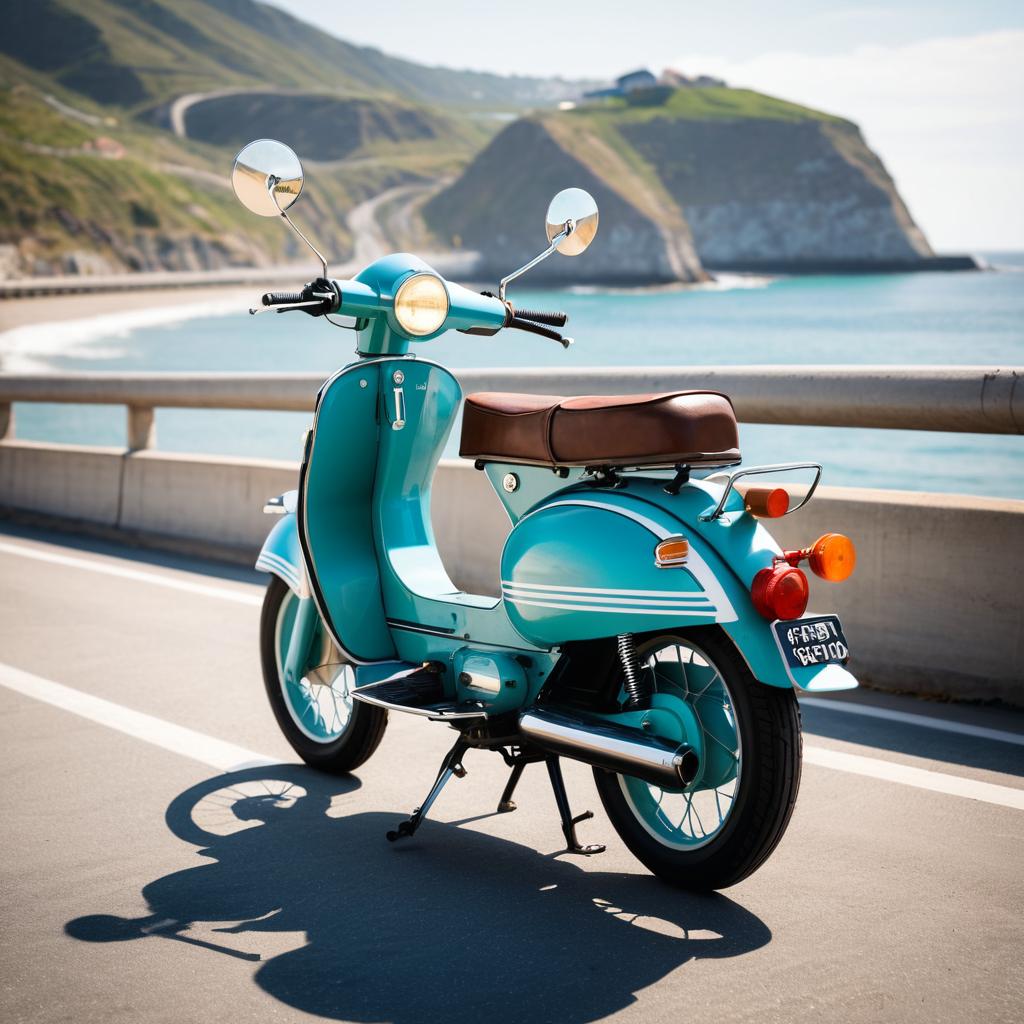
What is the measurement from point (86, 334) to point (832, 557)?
221 ft

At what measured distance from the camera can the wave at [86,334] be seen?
4943 centimetres

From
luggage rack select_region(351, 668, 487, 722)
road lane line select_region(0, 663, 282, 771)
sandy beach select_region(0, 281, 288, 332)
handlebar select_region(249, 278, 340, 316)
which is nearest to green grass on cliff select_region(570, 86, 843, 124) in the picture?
sandy beach select_region(0, 281, 288, 332)

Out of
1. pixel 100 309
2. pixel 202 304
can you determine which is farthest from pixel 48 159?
pixel 100 309

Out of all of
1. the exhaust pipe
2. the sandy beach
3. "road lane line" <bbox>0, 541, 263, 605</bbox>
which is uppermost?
the sandy beach

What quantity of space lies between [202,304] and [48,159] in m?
27.8

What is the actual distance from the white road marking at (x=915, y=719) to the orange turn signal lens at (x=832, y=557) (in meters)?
1.77

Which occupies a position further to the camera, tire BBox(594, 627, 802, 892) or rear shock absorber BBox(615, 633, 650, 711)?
rear shock absorber BBox(615, 633, 650, 711)

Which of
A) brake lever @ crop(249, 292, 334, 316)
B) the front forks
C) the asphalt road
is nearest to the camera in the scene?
the asphalt road

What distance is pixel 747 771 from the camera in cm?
321

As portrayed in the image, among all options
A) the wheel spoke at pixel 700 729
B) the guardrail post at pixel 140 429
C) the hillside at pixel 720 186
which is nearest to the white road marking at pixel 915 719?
the wheel spoke at pixel 700 729

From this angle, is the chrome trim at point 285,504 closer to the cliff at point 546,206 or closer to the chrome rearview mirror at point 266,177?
the chrome rearview mirror at point 266,177

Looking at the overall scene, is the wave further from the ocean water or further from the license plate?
the license plate

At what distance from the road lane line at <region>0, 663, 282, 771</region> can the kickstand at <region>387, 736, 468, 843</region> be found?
91 cm

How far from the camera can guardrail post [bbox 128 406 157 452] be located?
9.23 m
